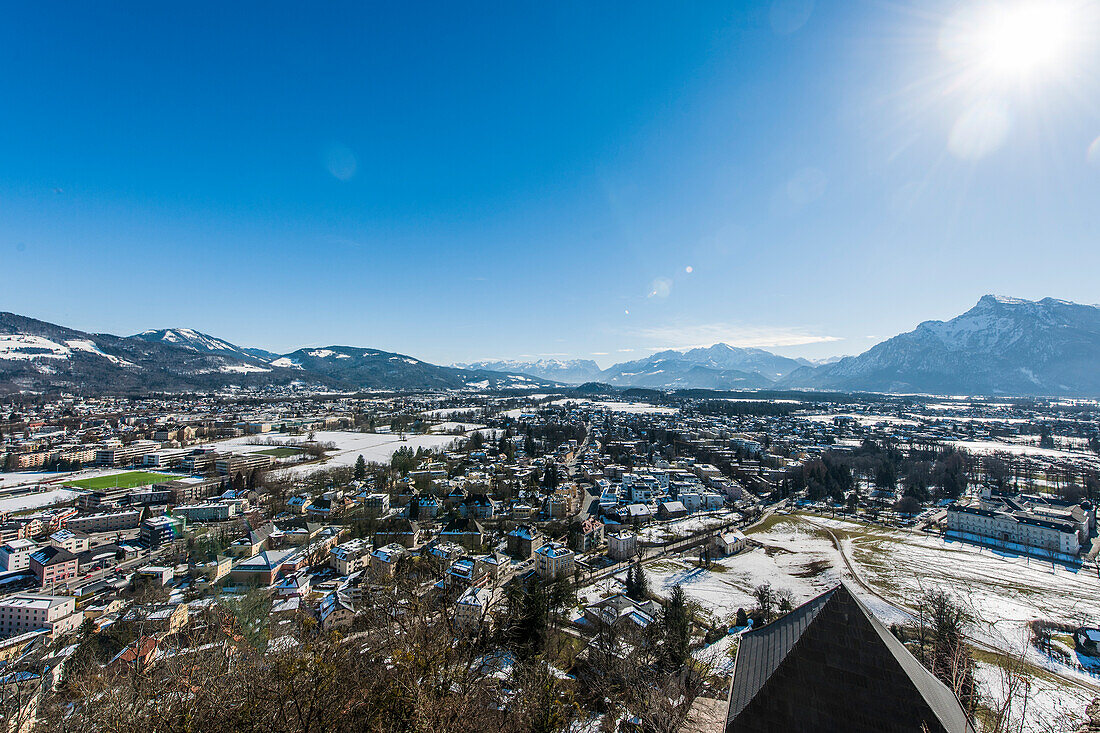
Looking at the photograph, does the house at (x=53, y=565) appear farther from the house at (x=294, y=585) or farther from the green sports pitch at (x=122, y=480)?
the green sports pitch at (x=122, y=480)

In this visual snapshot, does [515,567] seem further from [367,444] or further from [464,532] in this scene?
[367,444]

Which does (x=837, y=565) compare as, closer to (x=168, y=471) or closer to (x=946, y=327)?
(x=168, y=471)

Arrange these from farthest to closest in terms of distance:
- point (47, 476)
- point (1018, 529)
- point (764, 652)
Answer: point (47, 476) → point (1018, 529) → point (764, 652)

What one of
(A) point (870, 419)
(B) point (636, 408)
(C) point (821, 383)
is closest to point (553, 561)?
(A) point (870, 419)

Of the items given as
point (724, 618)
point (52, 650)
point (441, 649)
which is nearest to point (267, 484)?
point (52, 650)

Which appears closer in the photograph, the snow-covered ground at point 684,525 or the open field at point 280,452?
the snow-covered ground at point 684,525

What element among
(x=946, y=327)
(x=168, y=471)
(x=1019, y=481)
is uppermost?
(x=946, y=327)

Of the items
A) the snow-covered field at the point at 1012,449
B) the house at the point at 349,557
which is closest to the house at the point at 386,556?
the house at the point at 349,557
